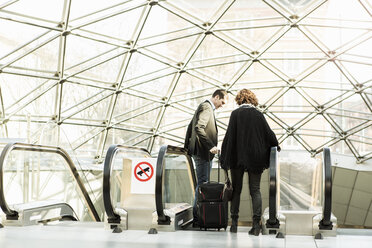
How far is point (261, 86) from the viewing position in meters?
24.1

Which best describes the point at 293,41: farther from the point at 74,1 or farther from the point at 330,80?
the point at 74,1

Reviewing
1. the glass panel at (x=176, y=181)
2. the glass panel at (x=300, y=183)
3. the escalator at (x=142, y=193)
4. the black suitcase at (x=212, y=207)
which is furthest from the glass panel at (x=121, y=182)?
the glass panel at (x=300, y=183)

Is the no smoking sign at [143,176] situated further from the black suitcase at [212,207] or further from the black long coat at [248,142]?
the black long coat at [248,142]

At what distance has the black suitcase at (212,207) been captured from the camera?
785 cm

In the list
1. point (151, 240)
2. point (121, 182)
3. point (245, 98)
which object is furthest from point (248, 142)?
point (121, 182)

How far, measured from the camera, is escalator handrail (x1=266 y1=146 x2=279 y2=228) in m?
6.99

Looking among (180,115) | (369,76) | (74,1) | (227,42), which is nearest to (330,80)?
(369,76)

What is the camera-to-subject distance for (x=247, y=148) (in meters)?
7.55

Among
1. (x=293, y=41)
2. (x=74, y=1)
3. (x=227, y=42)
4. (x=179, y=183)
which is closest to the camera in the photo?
→ (x=179, y=183)

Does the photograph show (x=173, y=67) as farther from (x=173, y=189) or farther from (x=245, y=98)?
(x=245, y=98)

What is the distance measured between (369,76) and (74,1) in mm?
14170

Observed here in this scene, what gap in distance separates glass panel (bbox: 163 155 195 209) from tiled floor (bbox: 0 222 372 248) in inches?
53.5

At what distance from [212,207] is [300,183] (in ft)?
7.64

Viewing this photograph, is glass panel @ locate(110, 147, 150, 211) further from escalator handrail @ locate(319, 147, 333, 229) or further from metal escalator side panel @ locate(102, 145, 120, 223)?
escalator handrail @ locate(319, 147, 333, 229)
